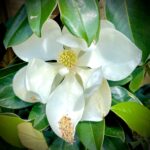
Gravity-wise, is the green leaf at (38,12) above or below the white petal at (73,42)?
above

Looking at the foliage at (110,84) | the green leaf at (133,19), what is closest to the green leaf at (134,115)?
the foliage at (110,84)

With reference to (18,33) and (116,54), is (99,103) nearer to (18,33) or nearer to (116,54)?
(116,54)

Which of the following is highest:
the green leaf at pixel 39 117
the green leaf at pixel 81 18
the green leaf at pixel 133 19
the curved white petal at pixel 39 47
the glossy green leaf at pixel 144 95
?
the green leaf at pixel 81 18

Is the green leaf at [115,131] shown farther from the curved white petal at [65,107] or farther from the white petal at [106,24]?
the white petal at [106,24]

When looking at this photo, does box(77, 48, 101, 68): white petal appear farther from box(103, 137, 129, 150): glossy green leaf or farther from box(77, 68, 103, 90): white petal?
box(103, 137, 129, 150): glossy green leaf

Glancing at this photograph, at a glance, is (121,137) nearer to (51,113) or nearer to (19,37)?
(51,113)

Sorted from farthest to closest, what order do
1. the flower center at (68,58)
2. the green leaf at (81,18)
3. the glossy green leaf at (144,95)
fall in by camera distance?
the glossy green leaf at (144,95) < the flower center at (68,58) < the green leaf at (81,18)

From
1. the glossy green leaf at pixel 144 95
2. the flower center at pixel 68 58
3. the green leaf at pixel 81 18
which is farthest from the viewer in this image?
the glossy green leaf at pixel 144 95

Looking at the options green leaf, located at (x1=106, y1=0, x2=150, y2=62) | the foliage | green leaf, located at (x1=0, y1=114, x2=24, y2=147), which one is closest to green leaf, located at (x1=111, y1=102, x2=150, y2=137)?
the foliage
